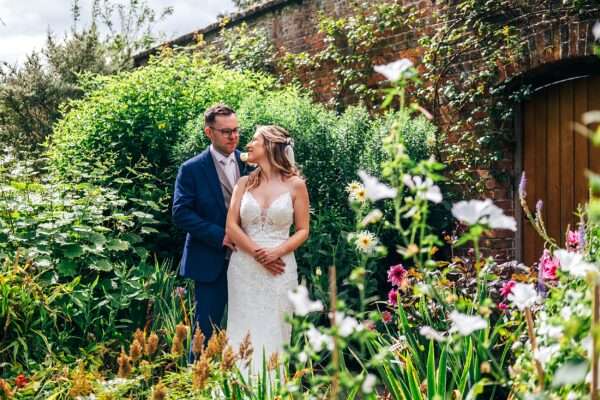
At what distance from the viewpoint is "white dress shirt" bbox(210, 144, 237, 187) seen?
15.0 ft

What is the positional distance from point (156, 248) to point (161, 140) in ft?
3.47

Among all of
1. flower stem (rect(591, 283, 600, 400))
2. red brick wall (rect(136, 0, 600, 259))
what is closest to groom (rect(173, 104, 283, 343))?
red brick wall (rect(136, 0, 600, 259))

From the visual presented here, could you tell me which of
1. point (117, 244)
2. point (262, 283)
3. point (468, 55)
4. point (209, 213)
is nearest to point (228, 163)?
point (209, 213)

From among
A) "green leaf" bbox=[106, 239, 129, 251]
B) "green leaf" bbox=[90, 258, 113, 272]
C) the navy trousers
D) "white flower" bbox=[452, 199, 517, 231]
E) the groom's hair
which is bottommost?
the navy trousers

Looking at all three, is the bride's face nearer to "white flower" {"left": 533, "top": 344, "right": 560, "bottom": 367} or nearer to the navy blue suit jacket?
the navy blue suit jacket

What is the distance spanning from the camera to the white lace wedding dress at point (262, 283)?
4152 millimetres

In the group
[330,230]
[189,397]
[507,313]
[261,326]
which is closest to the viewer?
[189,397]

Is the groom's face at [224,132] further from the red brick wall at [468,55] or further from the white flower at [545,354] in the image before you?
the white flower at [545,354]

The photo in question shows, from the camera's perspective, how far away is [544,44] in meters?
5.79

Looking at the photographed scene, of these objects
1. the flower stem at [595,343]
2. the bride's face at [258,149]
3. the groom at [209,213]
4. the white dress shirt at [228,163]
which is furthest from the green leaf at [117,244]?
the flower stem at [595,343]

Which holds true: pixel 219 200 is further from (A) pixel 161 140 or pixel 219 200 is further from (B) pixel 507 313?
(A) pixel 161 140

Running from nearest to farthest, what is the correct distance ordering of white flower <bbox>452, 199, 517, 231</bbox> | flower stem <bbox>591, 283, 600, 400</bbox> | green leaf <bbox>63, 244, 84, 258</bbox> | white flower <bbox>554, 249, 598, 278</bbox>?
flower stem <bbox>591, 283, 600, 400</bbox> < white flower <bbox>452, 199, 517, 231</bbox> < white flower <bbox>554, 249, 598, 278</bbox> < green leaf <bbox>63, 244, 84, 258</bbox>

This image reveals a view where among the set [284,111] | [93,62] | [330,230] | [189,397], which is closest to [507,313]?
[189,397]

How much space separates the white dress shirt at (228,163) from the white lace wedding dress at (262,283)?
43 cm
